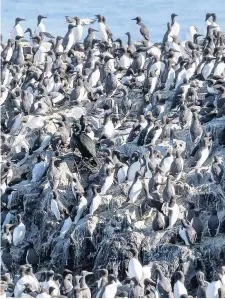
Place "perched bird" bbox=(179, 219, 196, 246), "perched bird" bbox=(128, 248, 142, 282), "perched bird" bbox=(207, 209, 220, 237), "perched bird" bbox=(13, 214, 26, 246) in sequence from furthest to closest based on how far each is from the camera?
"perched bird" bbox=(13, 214, 26, 246)
"perched bird" bbox=(207, 209, 220, 237)
"perched bird" bbox=(179, 219, 196, 246)
"perched bird" bbox=(128, 248, 142, 282)

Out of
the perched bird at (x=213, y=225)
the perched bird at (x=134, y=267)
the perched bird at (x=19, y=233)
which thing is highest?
the perched bird at (x=213, y=225)

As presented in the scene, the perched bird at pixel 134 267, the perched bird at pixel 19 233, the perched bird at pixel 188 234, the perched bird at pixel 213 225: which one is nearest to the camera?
the perched bird at pixel 134 267

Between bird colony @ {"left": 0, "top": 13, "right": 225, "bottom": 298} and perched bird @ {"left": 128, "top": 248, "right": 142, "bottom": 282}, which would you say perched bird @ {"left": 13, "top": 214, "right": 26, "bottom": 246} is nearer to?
bird colony @ {"left": 0, "top": 13, "right": 225, "bottom": 298}

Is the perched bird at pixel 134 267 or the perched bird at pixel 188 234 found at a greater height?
the perched bird at pixel 188 234

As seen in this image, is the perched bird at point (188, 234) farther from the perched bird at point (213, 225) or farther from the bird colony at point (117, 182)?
the perched bird at point (213, 225)

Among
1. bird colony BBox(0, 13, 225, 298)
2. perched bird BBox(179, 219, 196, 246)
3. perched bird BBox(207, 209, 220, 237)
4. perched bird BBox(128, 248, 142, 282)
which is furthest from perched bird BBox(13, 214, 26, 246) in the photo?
perched bird BBox(207, 209, 220, 237)

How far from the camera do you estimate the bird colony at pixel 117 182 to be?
19042mm

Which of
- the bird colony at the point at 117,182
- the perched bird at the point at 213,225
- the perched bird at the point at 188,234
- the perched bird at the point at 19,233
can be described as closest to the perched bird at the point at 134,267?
the bird colony at the point at 117,182

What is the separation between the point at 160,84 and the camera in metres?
25.8

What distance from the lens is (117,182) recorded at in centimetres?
2139

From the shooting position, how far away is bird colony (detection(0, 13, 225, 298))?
1904cm

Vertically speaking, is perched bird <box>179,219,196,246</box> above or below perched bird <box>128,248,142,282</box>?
above

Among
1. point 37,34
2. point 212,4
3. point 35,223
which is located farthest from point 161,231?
point 212,4

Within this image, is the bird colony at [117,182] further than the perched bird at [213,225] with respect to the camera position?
No
